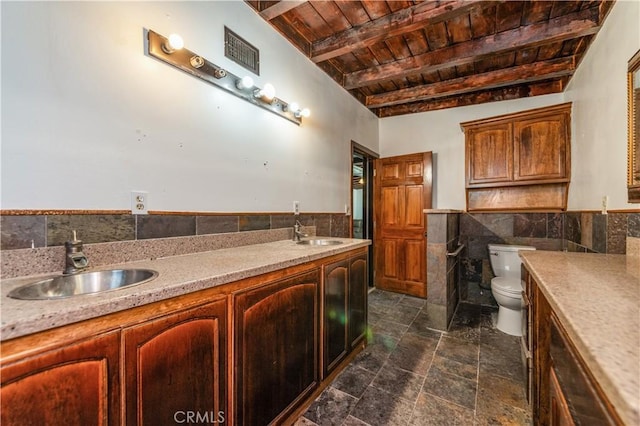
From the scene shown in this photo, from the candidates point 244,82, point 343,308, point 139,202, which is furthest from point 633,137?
point 139,202

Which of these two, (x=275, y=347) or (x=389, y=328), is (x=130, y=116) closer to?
(x=275, y=347)

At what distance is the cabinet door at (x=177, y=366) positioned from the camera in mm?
792

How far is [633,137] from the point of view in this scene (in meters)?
1.37

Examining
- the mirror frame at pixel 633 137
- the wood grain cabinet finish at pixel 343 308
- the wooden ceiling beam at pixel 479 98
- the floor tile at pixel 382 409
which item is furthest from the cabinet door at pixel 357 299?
the wooden ceiling beam at pixel 479 98

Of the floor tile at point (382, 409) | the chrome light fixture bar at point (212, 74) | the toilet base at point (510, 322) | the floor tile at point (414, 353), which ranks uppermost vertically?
the chrome light fixture bar at point (212, 74)

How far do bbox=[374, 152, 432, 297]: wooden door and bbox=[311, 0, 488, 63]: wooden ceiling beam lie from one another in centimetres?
169

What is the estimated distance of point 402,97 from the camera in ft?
11.1

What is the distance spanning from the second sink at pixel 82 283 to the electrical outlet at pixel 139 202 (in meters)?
0.32

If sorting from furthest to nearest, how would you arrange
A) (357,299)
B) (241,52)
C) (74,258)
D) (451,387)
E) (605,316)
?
1. (357,299)
2. (241,52)
3. (451,387)
4. (74,258)
5. (605,316)

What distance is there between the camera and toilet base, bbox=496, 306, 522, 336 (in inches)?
94.6

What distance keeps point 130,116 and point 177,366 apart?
1148 millimetres

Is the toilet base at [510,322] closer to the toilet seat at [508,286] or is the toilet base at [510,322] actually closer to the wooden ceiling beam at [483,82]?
the toilet seat at [508,286]

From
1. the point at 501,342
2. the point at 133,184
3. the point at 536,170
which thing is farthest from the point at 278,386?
the point at 536,170

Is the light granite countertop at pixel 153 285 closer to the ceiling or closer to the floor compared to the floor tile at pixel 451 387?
closer to the ceiling
